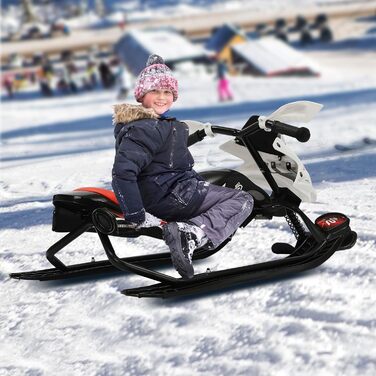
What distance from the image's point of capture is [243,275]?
390 cm

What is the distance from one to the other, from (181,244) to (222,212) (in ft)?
1.10

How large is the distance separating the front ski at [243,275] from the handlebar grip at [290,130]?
2.38ft

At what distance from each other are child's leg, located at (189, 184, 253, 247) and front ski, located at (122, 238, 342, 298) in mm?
214

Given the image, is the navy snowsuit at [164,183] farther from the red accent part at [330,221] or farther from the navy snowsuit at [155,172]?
the red accent part at [330,221]

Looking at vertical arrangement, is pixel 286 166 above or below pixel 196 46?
above

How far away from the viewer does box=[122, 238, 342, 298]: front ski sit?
381cm

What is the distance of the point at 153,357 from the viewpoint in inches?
127

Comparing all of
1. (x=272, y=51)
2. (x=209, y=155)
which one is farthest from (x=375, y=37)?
(x=209, y=155)

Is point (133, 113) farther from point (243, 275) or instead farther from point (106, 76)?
point (106, 76)

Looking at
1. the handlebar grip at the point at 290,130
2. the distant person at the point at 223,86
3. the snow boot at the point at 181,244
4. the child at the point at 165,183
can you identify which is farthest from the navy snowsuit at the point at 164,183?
the distant person at the point at 223,86

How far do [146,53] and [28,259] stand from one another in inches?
1159

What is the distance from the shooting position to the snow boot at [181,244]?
3.80 meters

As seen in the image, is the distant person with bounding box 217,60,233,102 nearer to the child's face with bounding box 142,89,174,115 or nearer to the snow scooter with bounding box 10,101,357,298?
the snow scooter with bounding box 10,101,357,298

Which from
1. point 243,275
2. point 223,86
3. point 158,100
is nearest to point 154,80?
point 158,100
